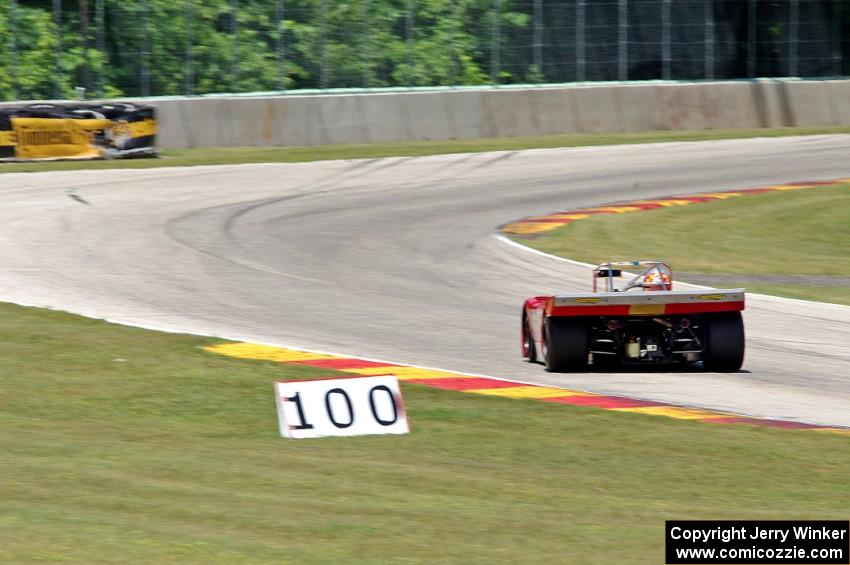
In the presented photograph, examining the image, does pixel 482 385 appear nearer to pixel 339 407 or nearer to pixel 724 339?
pixel 724 339

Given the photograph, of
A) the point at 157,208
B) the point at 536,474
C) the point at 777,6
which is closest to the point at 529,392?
the point at 536,474

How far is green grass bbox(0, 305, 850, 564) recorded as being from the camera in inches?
255

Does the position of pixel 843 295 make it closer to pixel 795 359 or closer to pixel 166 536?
pixel 795 359

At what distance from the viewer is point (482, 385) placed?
12.0 metres

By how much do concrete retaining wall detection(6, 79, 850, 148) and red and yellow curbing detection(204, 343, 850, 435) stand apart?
20.2 metres

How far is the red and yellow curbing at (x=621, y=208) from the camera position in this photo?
22.9 meters

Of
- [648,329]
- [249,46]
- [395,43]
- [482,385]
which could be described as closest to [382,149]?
[395,43]

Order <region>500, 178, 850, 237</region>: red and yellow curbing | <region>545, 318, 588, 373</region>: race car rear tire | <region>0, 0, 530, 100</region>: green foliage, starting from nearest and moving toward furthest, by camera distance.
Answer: <region>545, 318, 588, 373</region>: race car rear tire
<region>500, 178, 850, 237</region>: red and yellow curbing
<region>0, 0, 530, 100</region>: green foliage

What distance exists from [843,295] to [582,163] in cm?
1350

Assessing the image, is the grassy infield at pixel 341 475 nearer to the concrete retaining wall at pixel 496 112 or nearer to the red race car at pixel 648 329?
the red race car at pixel 648 329

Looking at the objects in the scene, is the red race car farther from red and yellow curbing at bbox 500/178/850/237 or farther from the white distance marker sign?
red and yellow curbing at bbox 500/178/850/237

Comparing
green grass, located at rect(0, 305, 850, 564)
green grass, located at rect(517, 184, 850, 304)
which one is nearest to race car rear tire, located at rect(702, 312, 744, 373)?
green grass, located at rect(0, 305, 850, 564)

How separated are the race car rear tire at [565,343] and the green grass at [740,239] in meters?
5.73

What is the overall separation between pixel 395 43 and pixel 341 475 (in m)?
28.7
